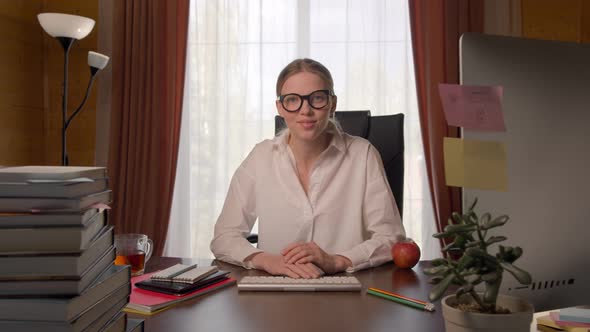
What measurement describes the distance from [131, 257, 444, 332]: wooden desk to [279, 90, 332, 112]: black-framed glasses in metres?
0.77

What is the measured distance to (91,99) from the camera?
379cm

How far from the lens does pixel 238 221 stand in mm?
1897

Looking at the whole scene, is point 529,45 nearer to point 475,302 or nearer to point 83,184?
point 475,302

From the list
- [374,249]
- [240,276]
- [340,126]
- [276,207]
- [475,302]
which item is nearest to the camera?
[475,302]

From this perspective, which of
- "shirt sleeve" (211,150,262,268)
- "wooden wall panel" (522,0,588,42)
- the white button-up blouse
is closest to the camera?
"shirt sleeve" (211,150,262,268)

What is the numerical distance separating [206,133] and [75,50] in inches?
44.5

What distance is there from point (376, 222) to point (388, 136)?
1.65 ft

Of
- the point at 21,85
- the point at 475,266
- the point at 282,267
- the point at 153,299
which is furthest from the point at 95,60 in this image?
the point at 475,266

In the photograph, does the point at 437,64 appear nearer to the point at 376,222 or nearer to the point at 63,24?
the point at 376,222

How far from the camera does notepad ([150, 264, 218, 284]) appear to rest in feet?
4.06

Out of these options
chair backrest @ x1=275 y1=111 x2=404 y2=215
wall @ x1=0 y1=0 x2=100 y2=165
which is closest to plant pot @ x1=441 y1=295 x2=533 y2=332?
chair backrest @ x1=275 y1=111 x2=404 y2=215

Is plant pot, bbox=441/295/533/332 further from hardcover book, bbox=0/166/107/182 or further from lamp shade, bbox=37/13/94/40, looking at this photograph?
lamp shade, bbox=37/13/94/40

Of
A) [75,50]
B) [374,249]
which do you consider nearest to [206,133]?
[75,50]

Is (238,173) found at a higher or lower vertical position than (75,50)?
lower
